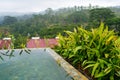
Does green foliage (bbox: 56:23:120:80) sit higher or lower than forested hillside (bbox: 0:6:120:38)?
higher

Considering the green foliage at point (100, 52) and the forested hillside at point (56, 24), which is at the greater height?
the green foliage at point (100, 52)

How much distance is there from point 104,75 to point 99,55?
1.81ft

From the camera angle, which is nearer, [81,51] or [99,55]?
[99,55]

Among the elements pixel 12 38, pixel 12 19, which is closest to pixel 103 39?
pixel 12 38

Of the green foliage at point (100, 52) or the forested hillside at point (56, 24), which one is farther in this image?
the forested hillside at point (56, 24)

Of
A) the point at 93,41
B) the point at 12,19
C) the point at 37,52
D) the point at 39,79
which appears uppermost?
the point at 93,41

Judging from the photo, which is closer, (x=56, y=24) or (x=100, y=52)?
(x=100, y=52)

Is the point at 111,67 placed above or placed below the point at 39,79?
above

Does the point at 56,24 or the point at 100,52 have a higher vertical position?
the point at 100,52

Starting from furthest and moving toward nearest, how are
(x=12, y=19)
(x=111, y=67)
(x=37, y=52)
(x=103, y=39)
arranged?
(x=12, y=19)
(x=37, y=52)
(x=103, y=39)
(x=111, y=67)

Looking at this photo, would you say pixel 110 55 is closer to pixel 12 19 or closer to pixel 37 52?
pixel 37 52

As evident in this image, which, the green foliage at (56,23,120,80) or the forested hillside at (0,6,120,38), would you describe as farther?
the forested hillside at (0,6,120,38)

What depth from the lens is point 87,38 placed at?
5.57 meters

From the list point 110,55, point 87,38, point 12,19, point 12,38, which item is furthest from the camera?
point 12,19
